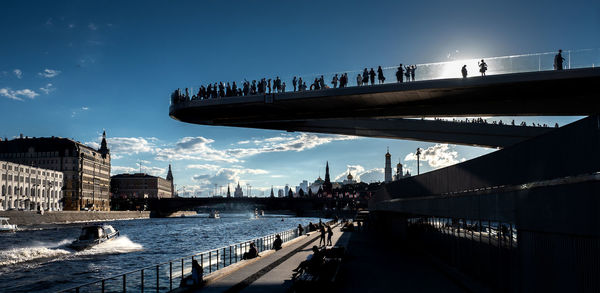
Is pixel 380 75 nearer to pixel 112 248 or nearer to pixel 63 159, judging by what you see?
pixel 112 248

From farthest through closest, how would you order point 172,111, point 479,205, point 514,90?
1. point 172,111
2. point 514,90
3. point 479,205

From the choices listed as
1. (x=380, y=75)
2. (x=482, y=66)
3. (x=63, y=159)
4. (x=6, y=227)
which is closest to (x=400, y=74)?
(x=380, y=75)

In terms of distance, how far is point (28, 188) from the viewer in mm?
119188

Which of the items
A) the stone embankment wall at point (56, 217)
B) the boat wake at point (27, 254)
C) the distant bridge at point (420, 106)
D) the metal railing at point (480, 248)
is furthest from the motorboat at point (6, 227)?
the metal railing at point (480, 248)

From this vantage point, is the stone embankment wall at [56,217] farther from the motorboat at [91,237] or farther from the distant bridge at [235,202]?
the motorboat at [91,237]

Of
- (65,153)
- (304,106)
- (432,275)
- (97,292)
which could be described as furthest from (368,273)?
(65,153)

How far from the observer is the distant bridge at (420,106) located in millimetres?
47062

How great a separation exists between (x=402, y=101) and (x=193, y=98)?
961 inches

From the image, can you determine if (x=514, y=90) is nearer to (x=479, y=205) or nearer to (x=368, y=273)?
(x=368, y=273)

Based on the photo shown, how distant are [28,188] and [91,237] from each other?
256 ft

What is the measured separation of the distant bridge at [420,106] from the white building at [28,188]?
5996 cm

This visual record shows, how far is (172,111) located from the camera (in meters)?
65.5

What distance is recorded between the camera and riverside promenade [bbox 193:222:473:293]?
18.4m

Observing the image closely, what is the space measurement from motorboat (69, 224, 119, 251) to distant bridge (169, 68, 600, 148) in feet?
55.7
